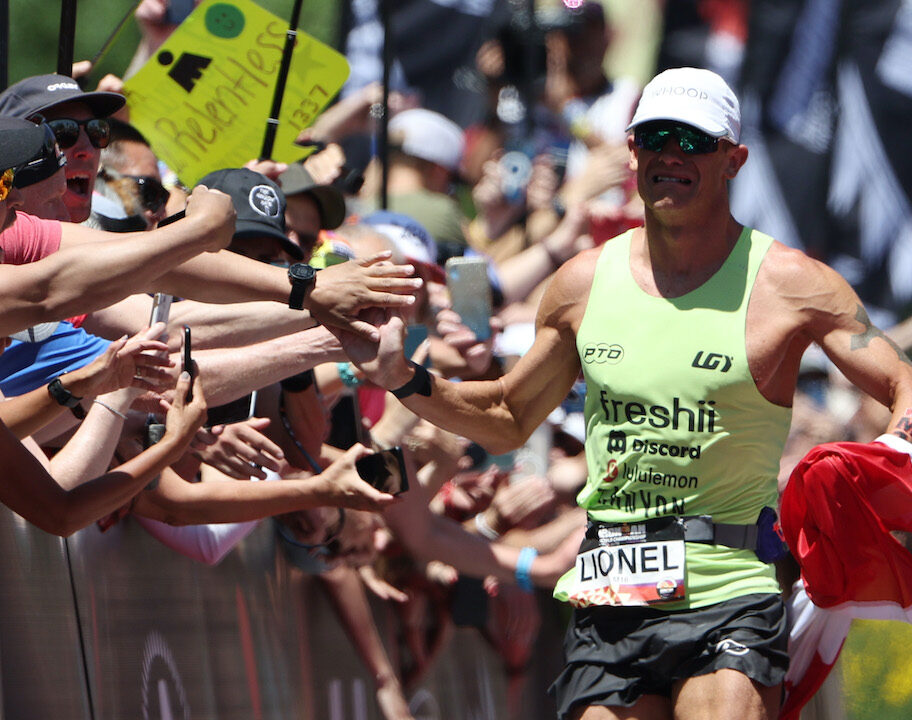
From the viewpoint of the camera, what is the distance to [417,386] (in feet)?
16.3

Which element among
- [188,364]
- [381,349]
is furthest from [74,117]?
[381,349]

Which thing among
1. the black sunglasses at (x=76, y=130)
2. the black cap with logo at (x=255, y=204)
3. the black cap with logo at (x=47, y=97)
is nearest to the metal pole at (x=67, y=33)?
the black cap with logo at (x=47, y=97)

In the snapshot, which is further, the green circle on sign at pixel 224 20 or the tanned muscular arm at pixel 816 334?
the green circle on sign at pixel 224 20

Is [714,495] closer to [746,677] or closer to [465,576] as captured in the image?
[746,677]

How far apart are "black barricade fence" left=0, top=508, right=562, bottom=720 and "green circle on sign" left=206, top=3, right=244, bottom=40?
183 centimetres

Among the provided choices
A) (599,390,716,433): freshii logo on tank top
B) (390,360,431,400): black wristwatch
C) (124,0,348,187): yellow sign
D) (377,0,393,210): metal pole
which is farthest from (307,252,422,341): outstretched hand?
(377,0,393,210): metal pole

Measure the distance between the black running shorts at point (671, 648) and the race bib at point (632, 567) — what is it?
6 cm

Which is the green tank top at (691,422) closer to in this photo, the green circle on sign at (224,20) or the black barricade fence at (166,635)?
the black barricade fence at (166,635)

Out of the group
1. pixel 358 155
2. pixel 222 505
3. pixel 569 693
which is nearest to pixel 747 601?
pixel 569 693

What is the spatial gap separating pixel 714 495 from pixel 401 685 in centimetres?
282

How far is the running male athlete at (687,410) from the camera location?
464 cm

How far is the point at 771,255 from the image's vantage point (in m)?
4.88

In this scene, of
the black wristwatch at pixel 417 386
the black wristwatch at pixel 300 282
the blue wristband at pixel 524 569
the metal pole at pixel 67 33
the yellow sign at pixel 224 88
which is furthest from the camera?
the blue wristband at pixel 524 569

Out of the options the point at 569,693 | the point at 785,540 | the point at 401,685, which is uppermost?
the point at 785,540
